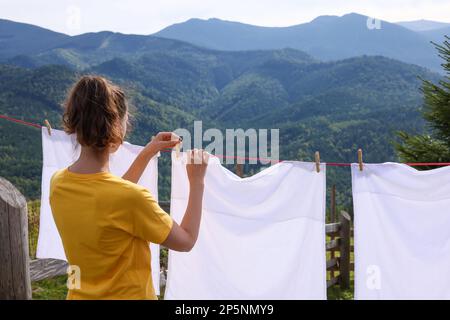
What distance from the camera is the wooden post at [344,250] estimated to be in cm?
734

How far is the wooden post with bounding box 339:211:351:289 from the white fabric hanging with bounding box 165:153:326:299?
4.04 meters

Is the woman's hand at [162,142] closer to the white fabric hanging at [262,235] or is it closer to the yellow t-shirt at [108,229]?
the yellow t-shirt at [108,229]

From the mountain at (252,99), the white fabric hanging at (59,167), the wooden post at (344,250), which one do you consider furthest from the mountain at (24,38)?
the white fabric hanging at (59,167)

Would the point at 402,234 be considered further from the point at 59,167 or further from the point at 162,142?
the point at 59,167

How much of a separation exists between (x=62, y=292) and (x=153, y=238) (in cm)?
504

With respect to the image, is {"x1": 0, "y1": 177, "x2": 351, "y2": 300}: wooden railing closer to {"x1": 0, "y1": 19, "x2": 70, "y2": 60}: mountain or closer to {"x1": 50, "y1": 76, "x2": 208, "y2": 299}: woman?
{"x1": 50, "y1": 76, "x2": 208, "y2": 299}: woman

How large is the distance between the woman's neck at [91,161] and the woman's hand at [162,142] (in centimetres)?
55

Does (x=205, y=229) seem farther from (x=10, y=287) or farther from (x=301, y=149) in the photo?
(x=301, y=149)

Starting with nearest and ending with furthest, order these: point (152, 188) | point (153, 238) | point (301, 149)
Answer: point (153, 238) → point (152, 188) → point (301, 149)

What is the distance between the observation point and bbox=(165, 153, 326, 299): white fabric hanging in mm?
3439

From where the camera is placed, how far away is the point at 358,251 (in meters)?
3.40

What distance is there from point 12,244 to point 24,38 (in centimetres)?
16272

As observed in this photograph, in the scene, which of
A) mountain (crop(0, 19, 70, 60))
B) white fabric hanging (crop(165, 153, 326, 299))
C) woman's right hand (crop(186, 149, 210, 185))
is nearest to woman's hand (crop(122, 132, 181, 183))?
woman's right hand (crop(186, 149, 210, 185))
